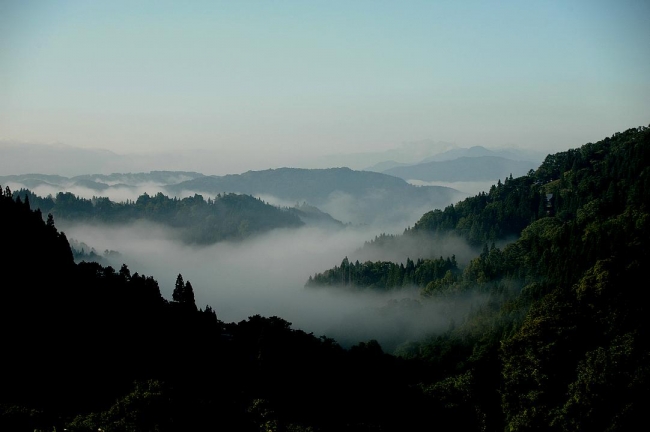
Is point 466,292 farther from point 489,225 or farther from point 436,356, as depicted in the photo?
point 489,225

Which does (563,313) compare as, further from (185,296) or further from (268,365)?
(185,296)

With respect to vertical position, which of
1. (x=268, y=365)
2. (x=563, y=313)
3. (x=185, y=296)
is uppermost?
(x=185, y=296)

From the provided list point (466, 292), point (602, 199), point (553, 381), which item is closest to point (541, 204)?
point (602, 199)

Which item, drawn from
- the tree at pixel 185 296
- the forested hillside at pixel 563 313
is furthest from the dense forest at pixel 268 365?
the tree at pixel 185 296

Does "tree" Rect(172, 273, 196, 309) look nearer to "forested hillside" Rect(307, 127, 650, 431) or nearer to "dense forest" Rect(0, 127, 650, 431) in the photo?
"dense forest" Rect(0, 127, 650, 431)

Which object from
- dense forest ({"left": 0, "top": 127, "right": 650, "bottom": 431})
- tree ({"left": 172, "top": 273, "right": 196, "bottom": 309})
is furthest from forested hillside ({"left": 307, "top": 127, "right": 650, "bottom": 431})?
tree ({"left": 172, "top": 273, "right": 196, "bottom": 309})

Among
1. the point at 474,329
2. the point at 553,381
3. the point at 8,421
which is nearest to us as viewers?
the point at 8,421

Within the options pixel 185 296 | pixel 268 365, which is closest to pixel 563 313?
pixel 268 365

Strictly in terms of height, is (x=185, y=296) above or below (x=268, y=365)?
above

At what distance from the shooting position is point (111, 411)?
134ft

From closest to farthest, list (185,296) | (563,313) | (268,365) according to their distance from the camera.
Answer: (268,365) < (563,313) < (185,296)

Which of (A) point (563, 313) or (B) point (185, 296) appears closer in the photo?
(A) point (563, 313)

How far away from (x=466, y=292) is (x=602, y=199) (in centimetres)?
3439

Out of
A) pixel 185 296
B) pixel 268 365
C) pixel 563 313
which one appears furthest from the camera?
pixel 185 296
